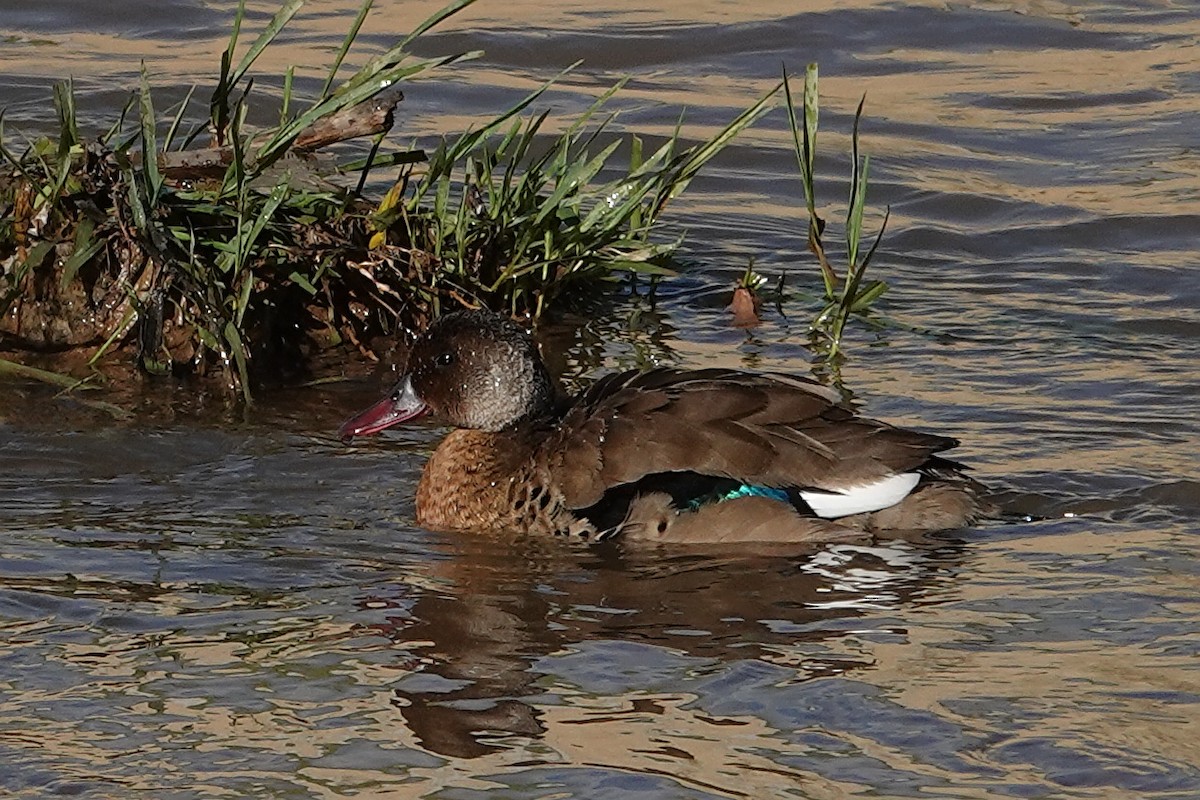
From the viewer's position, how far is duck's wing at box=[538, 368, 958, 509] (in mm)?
5926

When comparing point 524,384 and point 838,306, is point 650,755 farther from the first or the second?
point 838,306

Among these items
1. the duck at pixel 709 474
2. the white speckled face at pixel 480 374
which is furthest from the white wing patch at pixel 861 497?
the white speckled face at pixel 480 374

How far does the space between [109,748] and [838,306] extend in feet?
12.8

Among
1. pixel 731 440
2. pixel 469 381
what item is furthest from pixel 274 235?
pixel 731 440

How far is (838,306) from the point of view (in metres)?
7.55

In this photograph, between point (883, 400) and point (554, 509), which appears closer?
point (554, 509)

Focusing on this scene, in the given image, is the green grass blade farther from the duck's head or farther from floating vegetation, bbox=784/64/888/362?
floating vegetation, bbox=784/64/888/362

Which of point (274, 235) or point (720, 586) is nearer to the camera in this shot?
point (720, 586)

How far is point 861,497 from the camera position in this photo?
5930 millimetres

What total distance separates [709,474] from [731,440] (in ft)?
0.39

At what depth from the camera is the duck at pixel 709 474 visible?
19.5ft

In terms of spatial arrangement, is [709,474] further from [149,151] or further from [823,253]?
[149,151]

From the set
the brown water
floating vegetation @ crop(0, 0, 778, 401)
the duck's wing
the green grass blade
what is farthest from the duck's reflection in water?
the green grass blade

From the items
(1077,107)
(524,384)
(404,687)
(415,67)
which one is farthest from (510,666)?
(1077,107)
